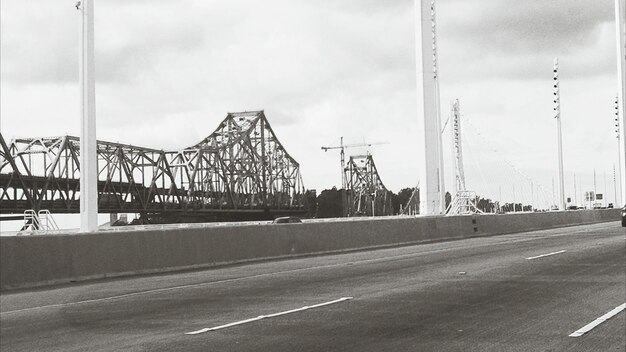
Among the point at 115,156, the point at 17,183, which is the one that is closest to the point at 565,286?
the point at 17,183

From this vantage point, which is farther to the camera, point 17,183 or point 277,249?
point 17,183

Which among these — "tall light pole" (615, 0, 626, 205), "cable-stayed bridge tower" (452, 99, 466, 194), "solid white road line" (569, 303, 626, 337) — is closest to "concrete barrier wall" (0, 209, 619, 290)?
"solid white road line" (569, 303, 626, 337)

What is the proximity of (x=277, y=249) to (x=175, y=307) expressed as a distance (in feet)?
36.3

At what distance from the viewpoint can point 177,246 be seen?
1908 centimetres

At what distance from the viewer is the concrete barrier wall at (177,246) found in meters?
15.3

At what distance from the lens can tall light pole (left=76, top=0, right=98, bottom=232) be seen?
62.4 feet

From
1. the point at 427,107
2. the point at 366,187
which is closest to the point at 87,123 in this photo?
the point at 427,107

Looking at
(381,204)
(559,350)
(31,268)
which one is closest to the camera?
(559,350)

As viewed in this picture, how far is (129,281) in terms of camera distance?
15953 millimetres

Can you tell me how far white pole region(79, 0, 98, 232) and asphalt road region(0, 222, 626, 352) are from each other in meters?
3.05

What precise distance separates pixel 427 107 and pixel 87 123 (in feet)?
53.4

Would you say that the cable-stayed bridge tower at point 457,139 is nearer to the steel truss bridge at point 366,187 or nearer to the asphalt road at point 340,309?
the asphalt road at point 340,309

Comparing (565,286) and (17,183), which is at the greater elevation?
(17,183)

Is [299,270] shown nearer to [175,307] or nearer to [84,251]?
[84,251]
